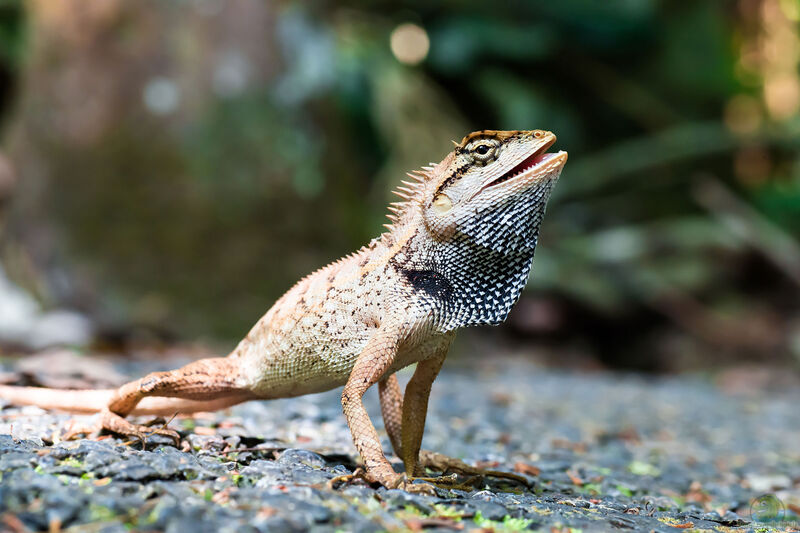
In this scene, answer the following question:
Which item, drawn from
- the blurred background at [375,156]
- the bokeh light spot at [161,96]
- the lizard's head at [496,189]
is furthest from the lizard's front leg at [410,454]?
the bokeh light spot at [161,96]

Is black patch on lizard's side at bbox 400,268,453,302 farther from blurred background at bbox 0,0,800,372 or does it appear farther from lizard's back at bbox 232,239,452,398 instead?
blurred background at bbox 0,0,800,372

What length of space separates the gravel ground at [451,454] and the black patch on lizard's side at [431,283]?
46.0 inches

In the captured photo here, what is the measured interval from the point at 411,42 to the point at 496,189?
44.0 ft

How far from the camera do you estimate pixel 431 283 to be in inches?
170

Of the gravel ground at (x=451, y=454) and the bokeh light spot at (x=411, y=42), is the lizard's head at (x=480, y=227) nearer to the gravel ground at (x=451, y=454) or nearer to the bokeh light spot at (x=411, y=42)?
the gravel ground at (x=451, y=454)

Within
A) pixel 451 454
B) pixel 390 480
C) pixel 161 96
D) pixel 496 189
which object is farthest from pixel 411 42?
pixel 390 480

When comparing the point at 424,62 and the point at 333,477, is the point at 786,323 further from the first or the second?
the point at 333,477

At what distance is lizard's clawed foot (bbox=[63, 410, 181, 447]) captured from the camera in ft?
14.7

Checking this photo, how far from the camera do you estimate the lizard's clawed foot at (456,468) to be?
483 cm

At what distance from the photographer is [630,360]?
1570cm

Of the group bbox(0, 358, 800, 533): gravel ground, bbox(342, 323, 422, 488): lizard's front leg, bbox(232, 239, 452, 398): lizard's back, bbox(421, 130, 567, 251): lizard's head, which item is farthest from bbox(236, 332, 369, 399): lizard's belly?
bbox(421, 130, 567, 251): lizard's head

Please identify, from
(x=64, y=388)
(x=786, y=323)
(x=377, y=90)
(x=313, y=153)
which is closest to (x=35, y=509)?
(x=64, y=388)

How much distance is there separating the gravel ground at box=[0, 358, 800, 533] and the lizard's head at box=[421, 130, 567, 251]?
153cm

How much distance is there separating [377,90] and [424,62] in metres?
2.52
